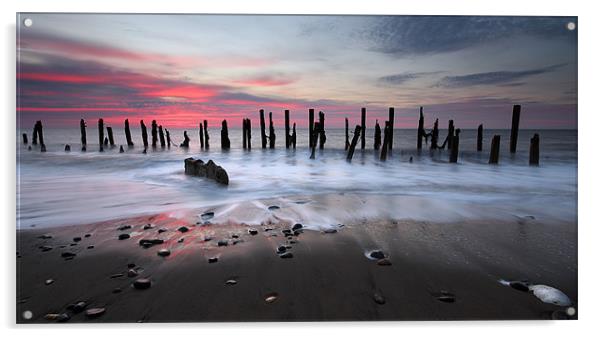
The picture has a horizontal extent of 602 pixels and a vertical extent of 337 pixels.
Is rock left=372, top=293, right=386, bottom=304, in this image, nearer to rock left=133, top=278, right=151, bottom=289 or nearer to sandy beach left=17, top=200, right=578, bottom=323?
sandy beach left=17, top=200, right=578, bottom=323

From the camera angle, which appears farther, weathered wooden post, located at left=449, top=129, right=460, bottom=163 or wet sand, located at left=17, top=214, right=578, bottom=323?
weathered wooden post, located at left=449, top=129, right=460, bottom=163

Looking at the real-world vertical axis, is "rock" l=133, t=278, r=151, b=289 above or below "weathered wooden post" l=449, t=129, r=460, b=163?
below

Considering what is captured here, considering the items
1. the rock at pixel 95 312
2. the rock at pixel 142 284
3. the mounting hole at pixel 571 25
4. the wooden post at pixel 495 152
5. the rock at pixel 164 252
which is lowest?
the rock at pixel 95 312

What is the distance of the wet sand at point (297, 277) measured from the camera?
82.3 inches

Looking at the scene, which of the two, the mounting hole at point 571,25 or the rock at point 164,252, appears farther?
the mounting hole at point 571,25

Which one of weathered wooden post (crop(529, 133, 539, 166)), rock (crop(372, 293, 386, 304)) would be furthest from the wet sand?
weathered wooden post (crop(529, 133, 539, 166))

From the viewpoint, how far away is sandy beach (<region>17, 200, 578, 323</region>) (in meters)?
2.09

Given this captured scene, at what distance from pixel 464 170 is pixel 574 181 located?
265 cm

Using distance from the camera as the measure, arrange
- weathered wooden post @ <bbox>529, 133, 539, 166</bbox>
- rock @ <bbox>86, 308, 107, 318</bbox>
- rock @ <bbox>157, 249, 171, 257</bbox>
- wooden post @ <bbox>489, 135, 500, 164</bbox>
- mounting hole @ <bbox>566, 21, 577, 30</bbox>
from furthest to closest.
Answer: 1. wooden post @ <bbox>489, 135, 500, 164</bbox>
2. weathered wooden post @ <bbox>529, 133, 539, 166</bbox>
3. mounting hole @ <bbox>566, 21, 577, 30</bbox>
4. rock @ <bbox>157, 249, 171, 257</bbox>
5. rock @ <bbox>86, 308, 107, 318</bbox>

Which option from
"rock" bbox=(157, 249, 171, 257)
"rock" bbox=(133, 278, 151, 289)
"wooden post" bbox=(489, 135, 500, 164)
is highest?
"wooden post" bbox=(489, 135, 500, 164)

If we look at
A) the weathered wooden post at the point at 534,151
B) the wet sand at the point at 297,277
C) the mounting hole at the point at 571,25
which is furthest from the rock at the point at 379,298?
the weathered wooden post at the point at 534,151

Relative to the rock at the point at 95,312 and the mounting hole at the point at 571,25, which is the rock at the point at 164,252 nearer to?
the rock at the point at 95,312

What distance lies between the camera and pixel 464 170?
18.2ft
